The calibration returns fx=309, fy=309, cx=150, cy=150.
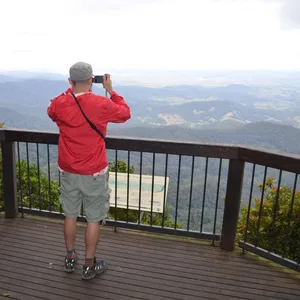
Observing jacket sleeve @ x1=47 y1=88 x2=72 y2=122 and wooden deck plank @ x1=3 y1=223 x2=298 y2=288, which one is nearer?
jacket sleeve @ x1=47 y1=88 x2=72 y2=122

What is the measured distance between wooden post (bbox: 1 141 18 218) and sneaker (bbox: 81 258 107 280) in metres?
1.58

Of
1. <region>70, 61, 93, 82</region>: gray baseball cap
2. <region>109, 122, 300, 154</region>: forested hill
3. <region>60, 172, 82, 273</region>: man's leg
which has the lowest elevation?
<region>109, 122, 300, 154</region>: forested hill

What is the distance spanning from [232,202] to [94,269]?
1.46m

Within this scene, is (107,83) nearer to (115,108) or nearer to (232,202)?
(115,108)

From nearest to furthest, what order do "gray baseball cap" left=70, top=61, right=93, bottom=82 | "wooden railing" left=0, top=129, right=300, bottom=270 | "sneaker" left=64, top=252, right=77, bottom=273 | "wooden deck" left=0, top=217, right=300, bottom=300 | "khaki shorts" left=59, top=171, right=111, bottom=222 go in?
1. "gray baseball cap" left=70, top=61, right=93, bottom=82
2. "khaki shorts" left=59, top=171, right=111, bottom=222
3. "wooden deck" left=0, top=217, right=300, bottom=300
4. "sneaker" left=64, top=252, right=77, bottom=273
5. "wooden railing" left=0, top=129, right=300, bottom=270

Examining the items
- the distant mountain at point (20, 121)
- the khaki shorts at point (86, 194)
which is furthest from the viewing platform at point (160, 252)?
the distant mountain at point (20, 121)

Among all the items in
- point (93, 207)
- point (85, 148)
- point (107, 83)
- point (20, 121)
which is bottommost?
point (20, 121)

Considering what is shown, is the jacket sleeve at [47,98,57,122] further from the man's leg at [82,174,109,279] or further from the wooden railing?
the wooden railing

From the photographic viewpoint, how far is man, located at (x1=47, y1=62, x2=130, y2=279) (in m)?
2.19

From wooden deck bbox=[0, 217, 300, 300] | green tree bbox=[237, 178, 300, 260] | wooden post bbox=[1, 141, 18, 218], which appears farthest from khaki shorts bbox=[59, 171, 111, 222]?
green tree bbox=[237, 178, 300, 260]

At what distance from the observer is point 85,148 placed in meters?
2.30

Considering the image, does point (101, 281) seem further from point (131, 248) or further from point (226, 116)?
point (226, 116)

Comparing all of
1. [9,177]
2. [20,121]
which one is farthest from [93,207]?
[20,121]

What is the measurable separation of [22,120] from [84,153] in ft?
434
